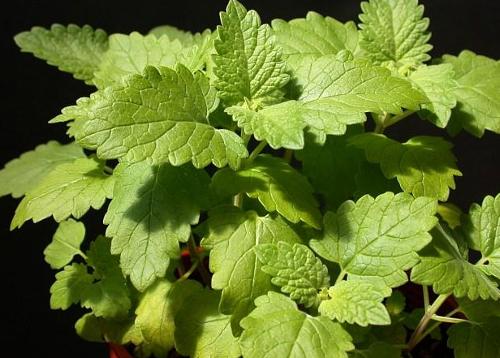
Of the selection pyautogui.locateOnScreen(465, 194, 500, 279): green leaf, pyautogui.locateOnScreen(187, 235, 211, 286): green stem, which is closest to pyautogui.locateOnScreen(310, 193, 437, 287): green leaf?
pyautogui.locateOnScreen(465, 194, 500, 279): green leaf

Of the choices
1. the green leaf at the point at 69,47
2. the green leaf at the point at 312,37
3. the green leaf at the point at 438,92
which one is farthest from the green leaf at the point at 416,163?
the green leaf at the point at 69,47

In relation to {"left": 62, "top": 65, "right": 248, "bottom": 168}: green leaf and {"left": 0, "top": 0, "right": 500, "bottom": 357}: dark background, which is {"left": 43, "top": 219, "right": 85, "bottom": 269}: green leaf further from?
{"left": 0, "top": 0, "right": 500, "bottom": 357}: dark background

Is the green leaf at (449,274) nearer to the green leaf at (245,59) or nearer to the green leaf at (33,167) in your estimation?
the green leaf at (245,59)

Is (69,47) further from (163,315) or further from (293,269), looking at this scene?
(293,269)

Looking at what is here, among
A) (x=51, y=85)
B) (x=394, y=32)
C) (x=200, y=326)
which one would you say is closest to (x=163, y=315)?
(x=200, y=326)

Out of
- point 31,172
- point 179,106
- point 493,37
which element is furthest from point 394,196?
point 493,37

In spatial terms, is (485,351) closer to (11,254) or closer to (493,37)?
(493,37)
